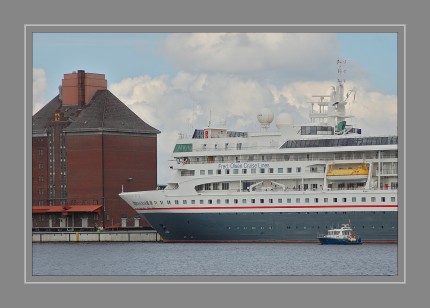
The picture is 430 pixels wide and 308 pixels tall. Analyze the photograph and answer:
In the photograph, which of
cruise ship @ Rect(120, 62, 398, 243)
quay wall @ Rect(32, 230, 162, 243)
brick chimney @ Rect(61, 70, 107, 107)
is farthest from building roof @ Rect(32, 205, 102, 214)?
cruise ship @ Rect(120, 62, 398, 243)

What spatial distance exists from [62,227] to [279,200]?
28.8 metres

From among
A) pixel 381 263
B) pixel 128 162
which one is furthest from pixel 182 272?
pixel 128 162

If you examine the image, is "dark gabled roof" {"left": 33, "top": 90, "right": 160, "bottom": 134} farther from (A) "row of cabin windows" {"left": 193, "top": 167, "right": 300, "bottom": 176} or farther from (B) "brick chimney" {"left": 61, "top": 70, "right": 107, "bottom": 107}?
(A) "row of cabin windows" {"left": 193, "top": 167, "right": 300, "bottom": 176}

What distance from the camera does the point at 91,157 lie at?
3543 inches

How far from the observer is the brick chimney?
91562mm

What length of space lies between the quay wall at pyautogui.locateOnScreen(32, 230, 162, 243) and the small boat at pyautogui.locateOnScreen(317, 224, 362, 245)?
19.8 metres

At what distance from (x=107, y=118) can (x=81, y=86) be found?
3.21 m

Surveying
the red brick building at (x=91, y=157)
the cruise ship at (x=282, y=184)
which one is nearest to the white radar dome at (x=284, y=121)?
the cruise ship at (x=282, y=184)

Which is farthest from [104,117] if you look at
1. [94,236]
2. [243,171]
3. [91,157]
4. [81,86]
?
[243,171]

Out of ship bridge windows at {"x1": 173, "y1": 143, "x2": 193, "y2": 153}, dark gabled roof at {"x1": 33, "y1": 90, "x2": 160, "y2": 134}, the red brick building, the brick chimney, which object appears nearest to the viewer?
ship bridge windows at {"x1": 173, "y1": 143, "x2": 193, "y2": 153}

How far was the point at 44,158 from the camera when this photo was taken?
9400cm

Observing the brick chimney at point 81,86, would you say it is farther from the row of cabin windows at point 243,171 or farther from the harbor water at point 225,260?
the row of cabin windows at point 243,171

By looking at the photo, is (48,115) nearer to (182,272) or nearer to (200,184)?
(200,184)
